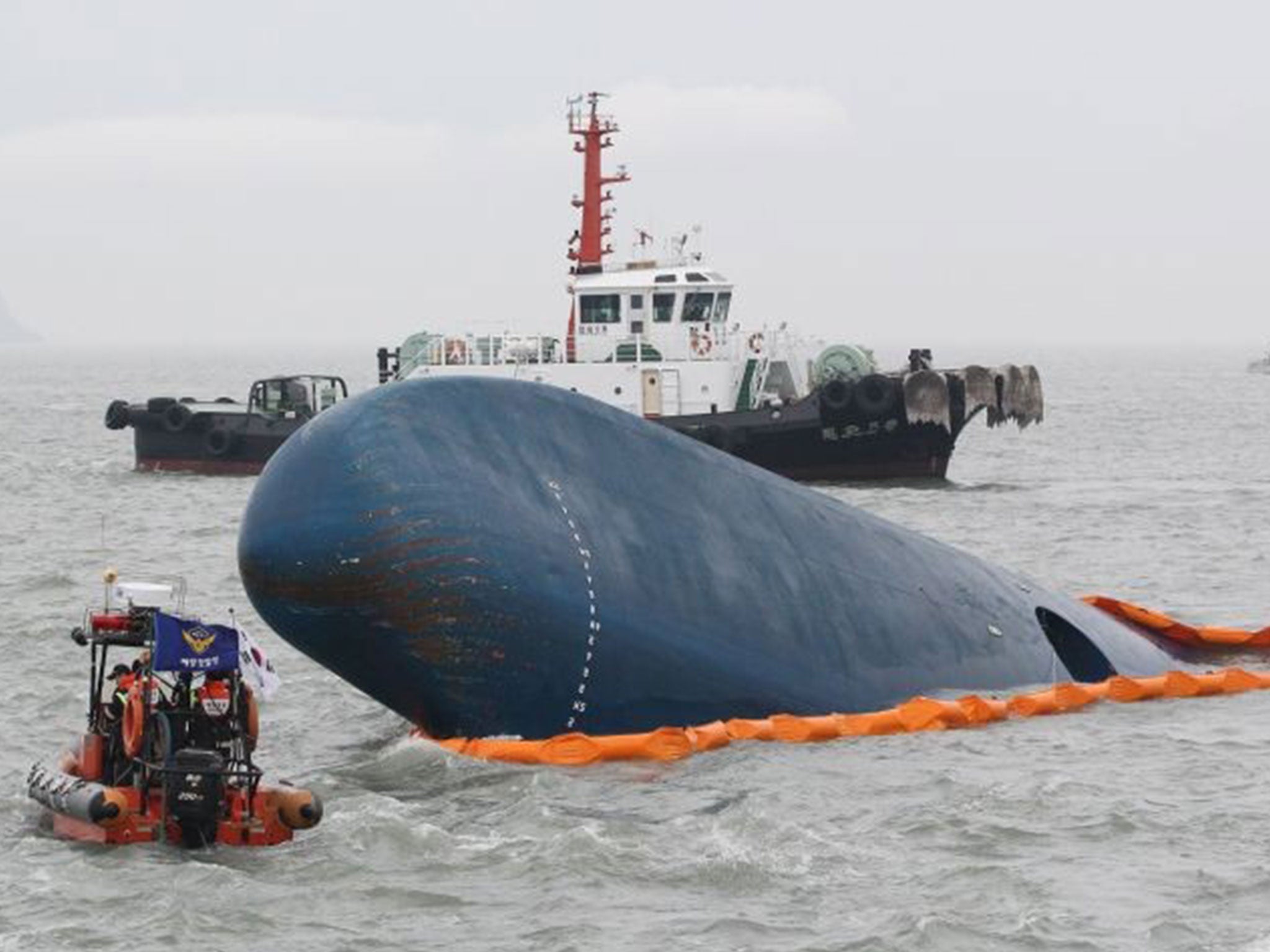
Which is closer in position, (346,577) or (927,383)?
(346,577)

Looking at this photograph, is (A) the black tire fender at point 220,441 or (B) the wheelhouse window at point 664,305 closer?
(B) the wheelhouse window at point 664,305

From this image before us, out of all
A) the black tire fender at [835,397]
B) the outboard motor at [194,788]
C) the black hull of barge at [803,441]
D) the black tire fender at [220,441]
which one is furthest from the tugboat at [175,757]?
the black tire fender at [220,441]

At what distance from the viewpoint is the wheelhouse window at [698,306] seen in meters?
60.2

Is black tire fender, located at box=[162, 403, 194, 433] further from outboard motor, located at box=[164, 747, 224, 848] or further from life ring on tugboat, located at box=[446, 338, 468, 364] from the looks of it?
outboard motor, located at box=[164, 747, 224, 848]

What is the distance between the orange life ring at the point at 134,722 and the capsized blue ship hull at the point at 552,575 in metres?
2.27

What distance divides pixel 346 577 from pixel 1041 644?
9.90 m

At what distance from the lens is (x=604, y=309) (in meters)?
60.5

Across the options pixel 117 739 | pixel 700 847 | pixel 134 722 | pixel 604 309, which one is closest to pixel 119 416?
pixel 604 309

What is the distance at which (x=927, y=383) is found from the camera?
57.8 metres

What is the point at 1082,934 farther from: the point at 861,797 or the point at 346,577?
the point at 346,577

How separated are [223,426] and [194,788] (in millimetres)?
46974

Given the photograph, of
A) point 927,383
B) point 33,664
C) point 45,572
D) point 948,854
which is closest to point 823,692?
point 948,854

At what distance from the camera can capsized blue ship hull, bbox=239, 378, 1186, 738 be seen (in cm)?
2045

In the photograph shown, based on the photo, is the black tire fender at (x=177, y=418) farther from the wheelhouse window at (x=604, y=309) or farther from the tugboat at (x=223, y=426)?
the wheelhouse window at (x=604, y=309)
